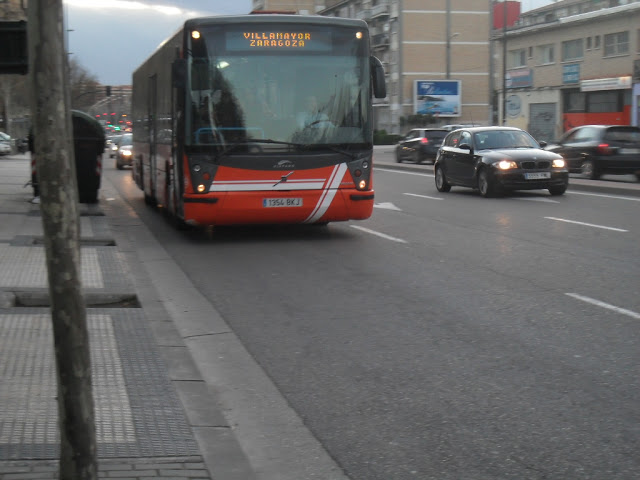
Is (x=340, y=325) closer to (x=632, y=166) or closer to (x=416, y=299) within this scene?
(x=416, y=299)

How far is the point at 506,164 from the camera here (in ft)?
68.7

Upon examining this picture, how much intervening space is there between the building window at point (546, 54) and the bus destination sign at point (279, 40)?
4744cm

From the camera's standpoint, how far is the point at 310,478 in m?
4.34

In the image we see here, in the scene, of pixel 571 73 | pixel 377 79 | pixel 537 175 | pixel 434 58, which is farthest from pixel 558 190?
pixel 434 58

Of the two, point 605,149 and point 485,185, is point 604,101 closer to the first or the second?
point 605,149

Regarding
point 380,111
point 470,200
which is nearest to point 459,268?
point 470,200

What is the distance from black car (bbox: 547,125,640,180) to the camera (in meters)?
26.2

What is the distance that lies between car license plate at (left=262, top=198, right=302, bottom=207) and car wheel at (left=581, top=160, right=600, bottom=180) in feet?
51.8

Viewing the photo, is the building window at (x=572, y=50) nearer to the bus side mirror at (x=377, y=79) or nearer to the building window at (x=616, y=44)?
the building window at (x=616, y=44)

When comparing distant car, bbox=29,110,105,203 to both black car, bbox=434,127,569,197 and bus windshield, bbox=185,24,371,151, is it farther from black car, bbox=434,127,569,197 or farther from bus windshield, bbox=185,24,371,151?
bus windshield, bbox=185,24,371,151

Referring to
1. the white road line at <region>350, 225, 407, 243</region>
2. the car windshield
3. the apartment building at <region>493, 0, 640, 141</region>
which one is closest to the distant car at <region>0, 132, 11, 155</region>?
the apartment building at <region>493, 0, 640, 141</region>

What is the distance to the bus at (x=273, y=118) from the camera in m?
12.8

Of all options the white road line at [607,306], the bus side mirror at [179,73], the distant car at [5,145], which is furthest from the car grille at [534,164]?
the distant car at [5,145]

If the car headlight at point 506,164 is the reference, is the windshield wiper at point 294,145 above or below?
above
